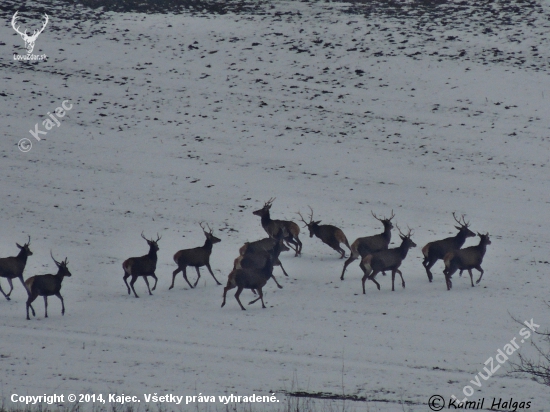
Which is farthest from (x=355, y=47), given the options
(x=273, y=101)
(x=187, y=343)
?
(x=187, y=343)

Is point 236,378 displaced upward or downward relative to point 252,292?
upward

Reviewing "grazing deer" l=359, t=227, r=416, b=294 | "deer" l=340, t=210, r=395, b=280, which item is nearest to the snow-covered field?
"grazing deer" l=359, t=227, r=416, b=294

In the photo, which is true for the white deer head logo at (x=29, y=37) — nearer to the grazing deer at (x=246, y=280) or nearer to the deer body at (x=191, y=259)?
the deer body at (x=191, y=259)

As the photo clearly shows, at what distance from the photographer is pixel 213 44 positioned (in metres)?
33.7

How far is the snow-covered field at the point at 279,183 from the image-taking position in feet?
37.8

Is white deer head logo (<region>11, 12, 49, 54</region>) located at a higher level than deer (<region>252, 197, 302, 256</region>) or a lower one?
higher

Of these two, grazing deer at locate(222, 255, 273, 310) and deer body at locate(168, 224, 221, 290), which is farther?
deer body at locate(168, 224, 221, 290)

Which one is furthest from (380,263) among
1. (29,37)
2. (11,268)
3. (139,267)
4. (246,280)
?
(29,37)

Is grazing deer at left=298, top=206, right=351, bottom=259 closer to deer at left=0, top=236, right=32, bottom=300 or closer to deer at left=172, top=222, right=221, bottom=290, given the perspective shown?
deer at left=172, top=222, right=221, bottom=290

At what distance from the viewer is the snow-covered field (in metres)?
11.5

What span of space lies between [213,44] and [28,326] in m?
22.9

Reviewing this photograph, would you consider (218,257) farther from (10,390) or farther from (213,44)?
(213,44)

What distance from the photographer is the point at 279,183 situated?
22797 millimetres

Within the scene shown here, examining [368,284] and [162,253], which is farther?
[162,253]
